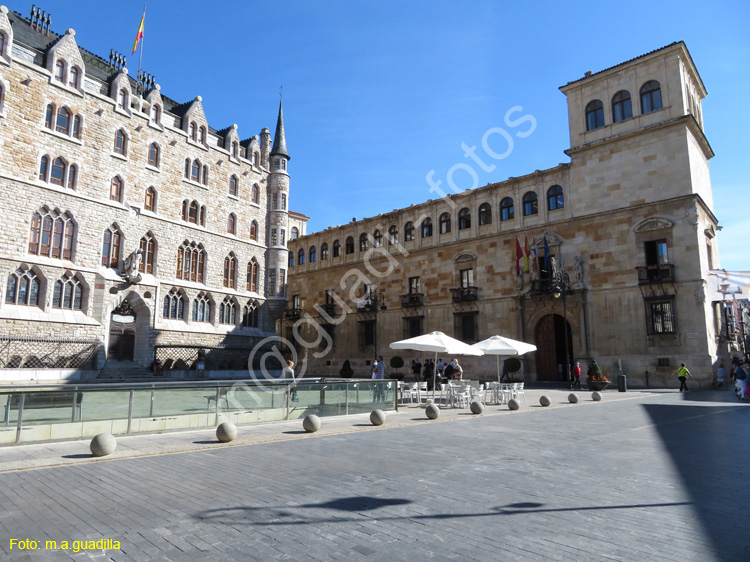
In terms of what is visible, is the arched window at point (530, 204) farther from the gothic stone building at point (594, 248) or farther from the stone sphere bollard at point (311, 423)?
the stone sphere bollard at point (311, 423)

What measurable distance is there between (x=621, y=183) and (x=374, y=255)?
2156cm

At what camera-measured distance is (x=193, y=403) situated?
12.0 meters

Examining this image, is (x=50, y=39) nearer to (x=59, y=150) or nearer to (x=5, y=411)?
(x=59, y=150)

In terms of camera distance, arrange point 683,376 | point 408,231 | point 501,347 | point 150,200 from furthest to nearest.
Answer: point 408,231 < point 150,200 < point 683,376 < point 501,347

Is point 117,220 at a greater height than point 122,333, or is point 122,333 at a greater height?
point 117,220

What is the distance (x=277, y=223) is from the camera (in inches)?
1661

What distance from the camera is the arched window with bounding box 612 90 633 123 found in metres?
33.0

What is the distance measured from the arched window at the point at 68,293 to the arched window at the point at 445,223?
26.4 meters

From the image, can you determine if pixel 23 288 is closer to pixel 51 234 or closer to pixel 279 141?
pixel 51 234

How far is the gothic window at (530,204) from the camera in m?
36.2

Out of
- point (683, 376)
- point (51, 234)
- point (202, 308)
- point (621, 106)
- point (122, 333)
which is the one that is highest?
point (621, 106)

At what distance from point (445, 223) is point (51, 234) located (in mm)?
Result: 27696

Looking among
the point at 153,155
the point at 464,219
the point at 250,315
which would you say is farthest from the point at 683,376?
the point at 153,155

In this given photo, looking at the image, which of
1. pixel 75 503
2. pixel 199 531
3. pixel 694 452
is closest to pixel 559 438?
pixel 694 452
